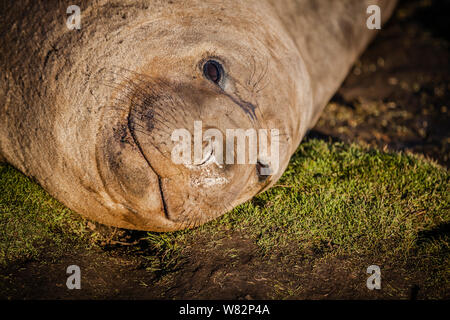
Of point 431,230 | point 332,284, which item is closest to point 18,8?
point 332,284

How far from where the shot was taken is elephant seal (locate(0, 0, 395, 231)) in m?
2.06

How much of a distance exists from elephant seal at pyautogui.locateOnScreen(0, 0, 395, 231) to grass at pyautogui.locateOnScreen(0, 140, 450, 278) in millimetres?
Answer: 312

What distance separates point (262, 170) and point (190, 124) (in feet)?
2.15

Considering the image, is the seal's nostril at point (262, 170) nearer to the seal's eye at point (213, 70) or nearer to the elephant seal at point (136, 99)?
the elephant seal at point (136, 99)

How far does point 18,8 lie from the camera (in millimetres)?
2414

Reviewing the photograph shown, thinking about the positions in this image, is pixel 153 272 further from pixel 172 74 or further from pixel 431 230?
pixel 431 230

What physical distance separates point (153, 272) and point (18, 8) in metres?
1.88

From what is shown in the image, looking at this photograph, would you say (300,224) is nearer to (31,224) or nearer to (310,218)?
(310,218)

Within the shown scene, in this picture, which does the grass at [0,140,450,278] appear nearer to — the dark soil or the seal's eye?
the dark soil

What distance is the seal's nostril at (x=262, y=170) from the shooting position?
2393 mm

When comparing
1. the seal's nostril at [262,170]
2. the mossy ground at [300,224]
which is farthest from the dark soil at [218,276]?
the seal's nostril at [262,170]

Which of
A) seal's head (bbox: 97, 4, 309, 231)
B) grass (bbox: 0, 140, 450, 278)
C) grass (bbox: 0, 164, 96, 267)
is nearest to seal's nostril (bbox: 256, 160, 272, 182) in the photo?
seal's head (bbox: 97, 4, 309, 231)

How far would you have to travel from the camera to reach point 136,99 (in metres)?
2.09

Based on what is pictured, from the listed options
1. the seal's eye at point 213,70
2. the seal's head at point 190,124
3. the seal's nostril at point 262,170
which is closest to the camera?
the seal's head at point 190,124
